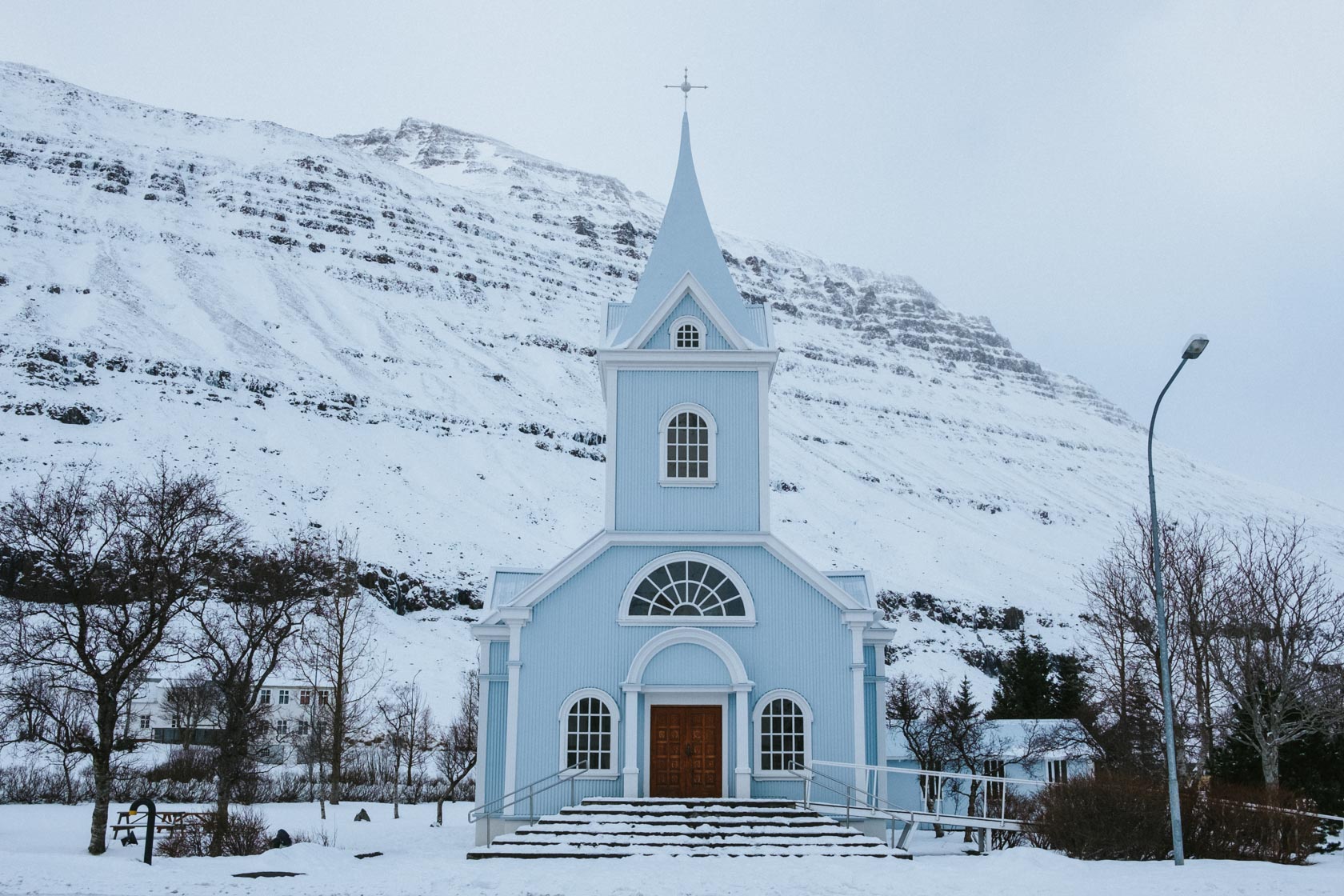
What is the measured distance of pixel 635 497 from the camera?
78.0 ft

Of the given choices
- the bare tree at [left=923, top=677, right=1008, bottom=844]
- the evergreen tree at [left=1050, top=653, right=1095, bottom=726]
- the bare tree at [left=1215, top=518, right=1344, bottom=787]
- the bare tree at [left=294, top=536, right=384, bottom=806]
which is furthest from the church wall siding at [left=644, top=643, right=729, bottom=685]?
the evergreen tree at [left=1050, top=653, right=1095, bottom=726]

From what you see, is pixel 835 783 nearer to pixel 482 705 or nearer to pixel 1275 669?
pixel 482 705

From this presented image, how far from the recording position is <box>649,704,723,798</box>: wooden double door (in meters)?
22.1

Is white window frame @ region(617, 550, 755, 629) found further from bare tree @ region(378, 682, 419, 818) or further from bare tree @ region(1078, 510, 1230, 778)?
bare tree @ region(378, 682, 419, 818)

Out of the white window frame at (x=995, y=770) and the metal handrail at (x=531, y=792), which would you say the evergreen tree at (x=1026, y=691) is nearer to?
the white window frame at (x=995, y=770)

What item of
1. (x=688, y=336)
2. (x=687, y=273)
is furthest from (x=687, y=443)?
(x=687, y=273)

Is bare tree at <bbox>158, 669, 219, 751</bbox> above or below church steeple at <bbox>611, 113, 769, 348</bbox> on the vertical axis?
below

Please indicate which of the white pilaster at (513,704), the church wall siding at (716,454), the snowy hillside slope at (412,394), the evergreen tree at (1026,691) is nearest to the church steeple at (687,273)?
the church wall siding at (716,454)

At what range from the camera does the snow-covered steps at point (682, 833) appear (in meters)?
18.0

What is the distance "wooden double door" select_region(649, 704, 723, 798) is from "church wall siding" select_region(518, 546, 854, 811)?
0.25m

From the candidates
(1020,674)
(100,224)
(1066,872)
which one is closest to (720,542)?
(1066,872)

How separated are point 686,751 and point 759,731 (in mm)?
1621

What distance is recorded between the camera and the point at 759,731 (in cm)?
2219

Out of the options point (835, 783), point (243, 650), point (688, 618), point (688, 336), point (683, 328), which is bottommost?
point (835, 783)
